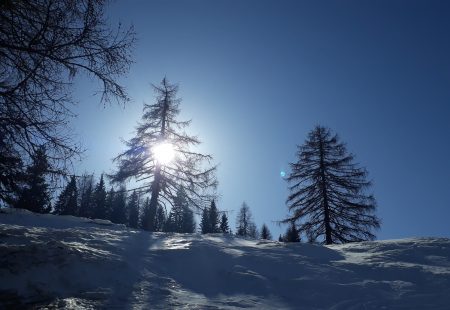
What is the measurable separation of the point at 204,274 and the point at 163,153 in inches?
619

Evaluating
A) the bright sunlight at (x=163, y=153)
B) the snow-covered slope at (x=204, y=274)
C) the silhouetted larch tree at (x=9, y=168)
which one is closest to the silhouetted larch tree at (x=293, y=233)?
the bright sunlight at (x=163, y=153)

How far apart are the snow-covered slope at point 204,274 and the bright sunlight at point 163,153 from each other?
12.6 metres

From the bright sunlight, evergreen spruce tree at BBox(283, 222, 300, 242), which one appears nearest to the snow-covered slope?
the bright sunlight

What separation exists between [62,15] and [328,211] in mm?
18502

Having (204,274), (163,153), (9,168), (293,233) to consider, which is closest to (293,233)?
(293,233)

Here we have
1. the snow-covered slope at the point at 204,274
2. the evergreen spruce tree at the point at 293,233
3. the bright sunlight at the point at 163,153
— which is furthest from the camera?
the evergreen spruce tree at the point at 293,233

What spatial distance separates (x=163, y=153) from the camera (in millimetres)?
22906

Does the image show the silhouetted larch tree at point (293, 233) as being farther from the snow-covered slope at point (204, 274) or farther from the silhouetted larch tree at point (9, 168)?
the silhouetted larch tree at point (9, 168)

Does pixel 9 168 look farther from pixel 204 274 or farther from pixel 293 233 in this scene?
pixel 293 233

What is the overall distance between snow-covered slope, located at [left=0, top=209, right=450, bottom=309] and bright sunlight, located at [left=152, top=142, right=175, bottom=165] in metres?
12.6

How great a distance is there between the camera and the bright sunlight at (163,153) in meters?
22.8

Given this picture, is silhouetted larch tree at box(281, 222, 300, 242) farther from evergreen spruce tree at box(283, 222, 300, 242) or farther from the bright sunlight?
the bright sunlight

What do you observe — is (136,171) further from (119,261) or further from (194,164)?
(119,261)

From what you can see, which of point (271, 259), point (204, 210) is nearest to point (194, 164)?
point (204, 210)
